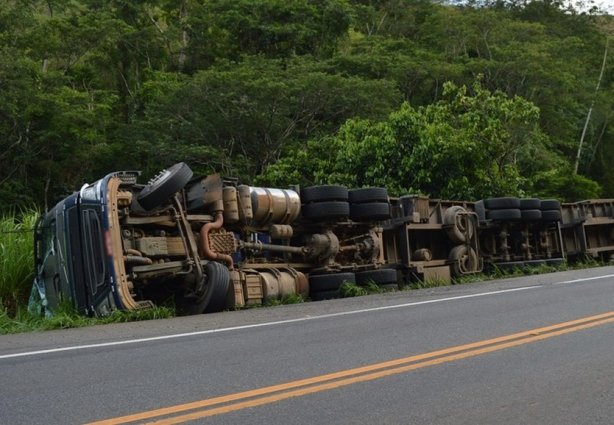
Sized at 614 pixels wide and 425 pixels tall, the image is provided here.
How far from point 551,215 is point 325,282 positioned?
26.2ft

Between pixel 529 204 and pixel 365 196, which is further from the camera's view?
pixel 529 204

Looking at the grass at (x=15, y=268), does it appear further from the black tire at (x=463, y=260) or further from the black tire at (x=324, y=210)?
the black tire at (x=463, y=260)

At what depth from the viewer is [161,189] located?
1109 centimetres

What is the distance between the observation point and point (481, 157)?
22.4 meters

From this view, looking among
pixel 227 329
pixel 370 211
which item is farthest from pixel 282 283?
pixel 227 329

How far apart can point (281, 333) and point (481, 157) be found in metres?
15.2

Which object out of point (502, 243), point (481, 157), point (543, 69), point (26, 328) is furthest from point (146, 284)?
point (543, 69)

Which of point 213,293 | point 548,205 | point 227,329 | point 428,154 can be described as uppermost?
point 428,154

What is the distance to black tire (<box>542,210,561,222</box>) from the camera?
19.3 m

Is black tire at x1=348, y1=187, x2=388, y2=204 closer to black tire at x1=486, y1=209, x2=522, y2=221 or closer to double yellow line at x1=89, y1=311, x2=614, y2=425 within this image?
black tire at x1=486, y1=209, x2=522, y2=221

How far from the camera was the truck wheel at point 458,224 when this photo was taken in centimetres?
1697

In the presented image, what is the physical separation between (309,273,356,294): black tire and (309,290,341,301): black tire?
5 centimetres

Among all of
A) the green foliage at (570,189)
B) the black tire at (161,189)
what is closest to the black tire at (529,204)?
the black tire at (161,189)

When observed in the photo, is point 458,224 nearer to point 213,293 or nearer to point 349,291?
point 349,291
